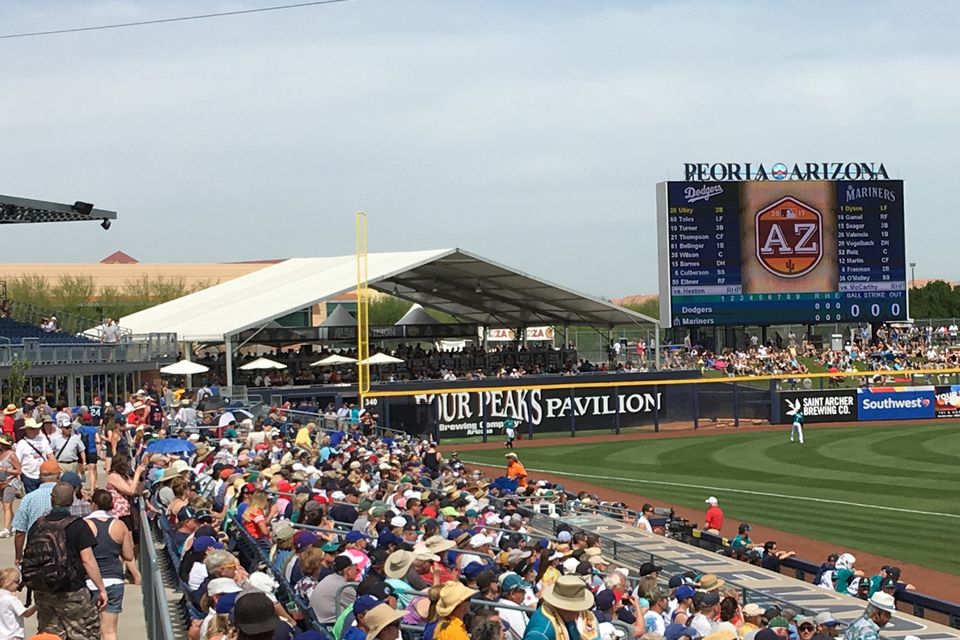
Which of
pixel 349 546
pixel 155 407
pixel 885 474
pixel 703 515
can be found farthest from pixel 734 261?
pixel 349 546

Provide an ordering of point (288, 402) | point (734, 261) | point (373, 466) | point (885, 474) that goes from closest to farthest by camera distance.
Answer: point (373, 466)
point (885, 474)
point (288, 402)
point (734, 261)

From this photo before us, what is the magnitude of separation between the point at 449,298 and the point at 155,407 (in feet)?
91.2

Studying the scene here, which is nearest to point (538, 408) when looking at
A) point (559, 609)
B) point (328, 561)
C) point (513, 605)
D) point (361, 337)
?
point (361, 337)

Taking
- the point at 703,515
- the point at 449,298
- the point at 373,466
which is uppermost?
the point at 449,298

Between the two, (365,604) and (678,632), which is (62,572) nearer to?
(365,604)

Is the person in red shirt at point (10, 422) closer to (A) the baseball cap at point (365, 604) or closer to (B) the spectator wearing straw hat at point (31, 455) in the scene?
(B) the spectator wearing straw hat at point (31, 455)

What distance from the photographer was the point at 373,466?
19.8 m

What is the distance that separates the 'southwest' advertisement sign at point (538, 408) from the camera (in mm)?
42312

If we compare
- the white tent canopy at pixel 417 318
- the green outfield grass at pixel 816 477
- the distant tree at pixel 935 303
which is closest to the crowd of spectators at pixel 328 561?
the green outfield grass at pixel 816 477

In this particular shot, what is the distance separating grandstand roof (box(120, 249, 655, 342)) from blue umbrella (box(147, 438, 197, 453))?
2330 cm

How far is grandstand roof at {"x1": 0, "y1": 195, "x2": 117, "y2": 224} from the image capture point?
30.7m

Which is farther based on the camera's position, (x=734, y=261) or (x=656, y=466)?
(x=734, y=261)

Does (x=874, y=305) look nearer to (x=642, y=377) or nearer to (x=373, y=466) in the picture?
(x=642, y=377)

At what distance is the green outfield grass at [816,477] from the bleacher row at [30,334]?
11.9m
